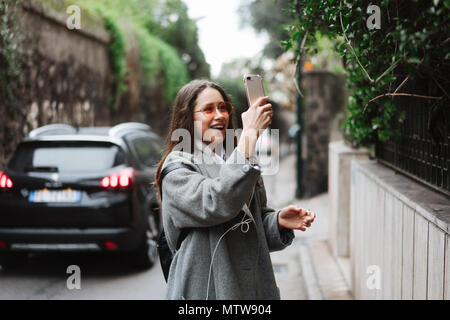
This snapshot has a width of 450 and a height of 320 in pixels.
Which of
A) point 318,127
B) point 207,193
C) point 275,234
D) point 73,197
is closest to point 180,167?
point 207,193

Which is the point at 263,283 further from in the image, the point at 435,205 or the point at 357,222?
the point at 357,222

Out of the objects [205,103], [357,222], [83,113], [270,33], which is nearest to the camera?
[205,103]

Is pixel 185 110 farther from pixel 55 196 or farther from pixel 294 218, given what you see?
pixel 55 196

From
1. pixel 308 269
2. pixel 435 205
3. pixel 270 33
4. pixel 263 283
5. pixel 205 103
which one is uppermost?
pixel 270 33

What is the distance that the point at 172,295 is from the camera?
2.31 m

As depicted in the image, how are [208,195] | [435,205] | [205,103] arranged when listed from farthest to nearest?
[435,205]
[205,103]
[208,195]

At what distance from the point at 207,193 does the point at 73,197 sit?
14.5 ft

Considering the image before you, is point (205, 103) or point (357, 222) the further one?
point (357, 222)

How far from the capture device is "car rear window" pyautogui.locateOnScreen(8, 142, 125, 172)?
21.0 feet

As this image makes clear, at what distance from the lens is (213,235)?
88.3 inches

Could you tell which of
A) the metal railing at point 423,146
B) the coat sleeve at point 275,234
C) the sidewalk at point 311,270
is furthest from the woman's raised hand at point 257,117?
the sidewalk at point 311,270

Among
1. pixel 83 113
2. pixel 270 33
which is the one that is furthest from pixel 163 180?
pixel 270 33

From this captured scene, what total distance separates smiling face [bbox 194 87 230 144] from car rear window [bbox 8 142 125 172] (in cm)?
420

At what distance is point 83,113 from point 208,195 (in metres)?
11.1
